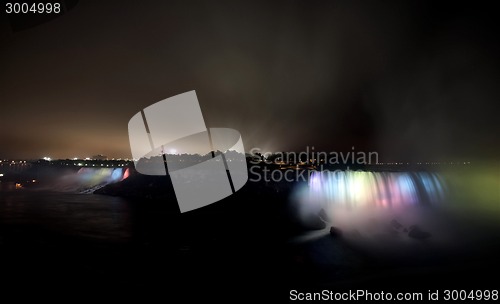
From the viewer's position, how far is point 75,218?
110 ft

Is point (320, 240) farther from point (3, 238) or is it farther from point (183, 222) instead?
point (3, 238)

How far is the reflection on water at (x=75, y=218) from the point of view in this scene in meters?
27.1

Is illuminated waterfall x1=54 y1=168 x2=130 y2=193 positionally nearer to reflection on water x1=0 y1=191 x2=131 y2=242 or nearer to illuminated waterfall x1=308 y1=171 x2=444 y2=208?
reflection on water x1=0 y1=191 x2=131 y2=242

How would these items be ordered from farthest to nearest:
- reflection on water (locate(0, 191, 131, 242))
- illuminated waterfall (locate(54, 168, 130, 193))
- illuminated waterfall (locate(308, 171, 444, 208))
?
illuminated waterfall (locate(54, 168, 130, 193))
illuminated waterfall (locate(308, 171, 444, 208))
reflection on water (locate(0, 191, 131, 242))

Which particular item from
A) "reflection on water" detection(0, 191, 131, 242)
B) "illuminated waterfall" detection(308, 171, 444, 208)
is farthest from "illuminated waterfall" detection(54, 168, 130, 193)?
"illuminated waterfall" detection(308, 171, 444, 208)

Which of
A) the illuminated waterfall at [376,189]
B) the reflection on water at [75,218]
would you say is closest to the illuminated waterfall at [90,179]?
the reflection on water at [75,218]

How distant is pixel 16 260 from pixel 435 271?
78.9ft

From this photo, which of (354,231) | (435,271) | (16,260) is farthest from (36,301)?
(354,231)

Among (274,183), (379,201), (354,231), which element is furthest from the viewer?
(274,183)

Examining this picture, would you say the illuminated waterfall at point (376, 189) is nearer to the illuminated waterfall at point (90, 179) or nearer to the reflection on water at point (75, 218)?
the reflection on water at point (75, 218)

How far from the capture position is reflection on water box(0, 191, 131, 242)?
1069 inches

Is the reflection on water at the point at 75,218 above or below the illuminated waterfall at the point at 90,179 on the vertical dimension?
below

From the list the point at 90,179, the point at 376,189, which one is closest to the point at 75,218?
the point at 376,189

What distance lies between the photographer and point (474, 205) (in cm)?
3609
